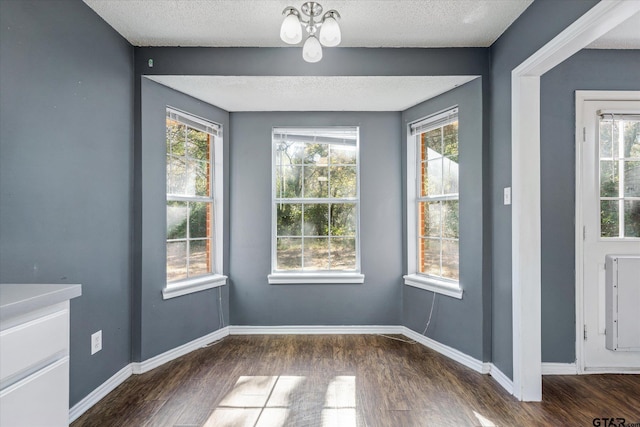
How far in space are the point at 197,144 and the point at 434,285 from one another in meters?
2.64

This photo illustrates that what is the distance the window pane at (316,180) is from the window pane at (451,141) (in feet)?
4.04

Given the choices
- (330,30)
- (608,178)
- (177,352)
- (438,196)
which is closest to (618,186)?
(608,178)

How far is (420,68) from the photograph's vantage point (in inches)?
106

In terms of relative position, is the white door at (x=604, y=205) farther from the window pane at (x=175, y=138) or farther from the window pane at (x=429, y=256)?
the window pane at (x=175, y=138)

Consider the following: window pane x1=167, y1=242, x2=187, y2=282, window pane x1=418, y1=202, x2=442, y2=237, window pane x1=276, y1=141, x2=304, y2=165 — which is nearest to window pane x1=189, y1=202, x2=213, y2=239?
window pane x1=167, y1=242, x2=187, y2=282

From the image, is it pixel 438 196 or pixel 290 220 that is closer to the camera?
pixel 438 196

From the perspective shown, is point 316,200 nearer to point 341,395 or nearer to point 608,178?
point 341,395

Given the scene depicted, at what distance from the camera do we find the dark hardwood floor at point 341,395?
6.67 ft

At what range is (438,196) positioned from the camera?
3227 millimetres

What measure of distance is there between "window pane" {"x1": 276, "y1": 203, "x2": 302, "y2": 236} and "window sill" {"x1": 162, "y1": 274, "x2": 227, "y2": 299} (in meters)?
0.78

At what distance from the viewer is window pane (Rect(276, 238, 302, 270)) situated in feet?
11.8

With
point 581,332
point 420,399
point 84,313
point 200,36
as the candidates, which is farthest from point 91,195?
point 581,332

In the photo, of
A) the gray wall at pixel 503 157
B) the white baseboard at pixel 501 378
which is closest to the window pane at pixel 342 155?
the gray wall at pixel 503 157

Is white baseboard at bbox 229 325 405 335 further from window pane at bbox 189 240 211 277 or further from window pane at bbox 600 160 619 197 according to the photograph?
window pane at bbox 600 160 619 197
